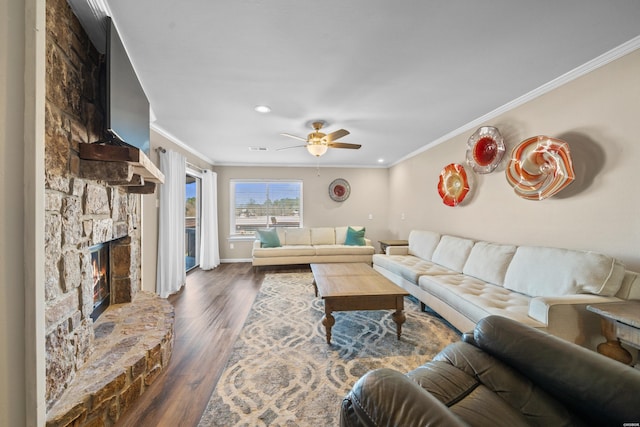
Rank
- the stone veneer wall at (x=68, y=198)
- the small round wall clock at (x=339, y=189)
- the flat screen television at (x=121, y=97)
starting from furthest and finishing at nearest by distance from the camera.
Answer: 1. the small round wall clock at (x=339, y=189)
2. the flat screen television at (x=121, y=97)
3. the stone veneer wall at (x=68, y=198)

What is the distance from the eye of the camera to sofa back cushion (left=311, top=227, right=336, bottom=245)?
5.68 m

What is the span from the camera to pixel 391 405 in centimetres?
69

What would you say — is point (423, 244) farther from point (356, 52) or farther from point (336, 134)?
point (356, 52)

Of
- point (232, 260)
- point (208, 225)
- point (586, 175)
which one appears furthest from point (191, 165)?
point (586, 175)

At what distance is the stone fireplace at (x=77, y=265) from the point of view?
1.19 meters

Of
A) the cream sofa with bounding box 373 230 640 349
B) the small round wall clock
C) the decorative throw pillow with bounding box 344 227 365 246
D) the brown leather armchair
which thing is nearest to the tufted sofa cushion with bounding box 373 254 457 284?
the cream sofa with bounding box 373 230 640 349

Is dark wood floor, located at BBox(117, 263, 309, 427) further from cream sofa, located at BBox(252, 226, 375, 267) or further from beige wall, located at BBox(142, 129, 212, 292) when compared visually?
cream sofa, located at BBox(252, 226, 375, 267)

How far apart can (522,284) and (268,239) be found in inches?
167

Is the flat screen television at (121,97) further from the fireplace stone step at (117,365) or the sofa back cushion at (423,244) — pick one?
the sofa back cushion at (423,244)

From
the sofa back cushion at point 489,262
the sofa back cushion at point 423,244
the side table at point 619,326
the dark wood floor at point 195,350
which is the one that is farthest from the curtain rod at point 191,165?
the side table at point 619,326

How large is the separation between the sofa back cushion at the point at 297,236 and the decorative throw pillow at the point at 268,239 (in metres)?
0.31

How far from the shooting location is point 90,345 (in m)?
1.56

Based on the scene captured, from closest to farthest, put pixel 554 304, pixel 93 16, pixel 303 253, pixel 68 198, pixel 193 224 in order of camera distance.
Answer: pixel 68 198 → pixel 93 16 → pixel 554 304 → pixel 303 253 → pixel 193 224

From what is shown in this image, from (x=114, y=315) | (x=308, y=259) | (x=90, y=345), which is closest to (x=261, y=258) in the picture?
(x=308, y=259)
